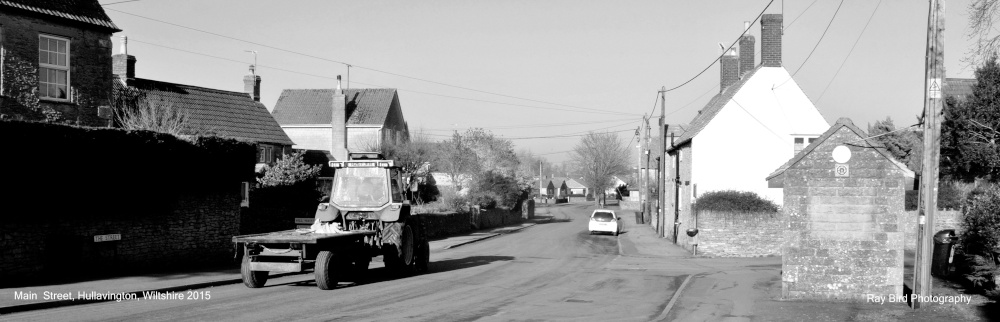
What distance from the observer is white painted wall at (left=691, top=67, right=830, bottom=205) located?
31484 mm

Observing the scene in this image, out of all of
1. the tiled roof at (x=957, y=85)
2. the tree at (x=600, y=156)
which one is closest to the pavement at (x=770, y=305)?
the tiled roof at (x=957, y=85)

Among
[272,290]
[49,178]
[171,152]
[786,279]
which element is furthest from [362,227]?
[786,279]

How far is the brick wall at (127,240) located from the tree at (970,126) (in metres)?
23.8

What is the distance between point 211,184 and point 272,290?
642 cm

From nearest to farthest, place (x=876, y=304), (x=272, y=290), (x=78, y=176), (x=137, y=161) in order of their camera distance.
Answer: (x=876, y=304) < (x=272, y=290) < (x=78, y=176) < (x=137, y=161)

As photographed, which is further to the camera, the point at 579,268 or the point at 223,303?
the point at 579,268

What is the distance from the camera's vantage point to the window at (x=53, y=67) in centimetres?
2177

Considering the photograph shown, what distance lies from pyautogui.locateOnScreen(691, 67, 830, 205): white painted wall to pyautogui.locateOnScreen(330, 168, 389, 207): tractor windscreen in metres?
16.8

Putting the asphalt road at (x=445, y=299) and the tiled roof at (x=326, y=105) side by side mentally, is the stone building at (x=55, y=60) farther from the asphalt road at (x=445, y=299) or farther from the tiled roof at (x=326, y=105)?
the tiled roof at (x=326, y=105)

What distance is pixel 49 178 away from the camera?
16.5m

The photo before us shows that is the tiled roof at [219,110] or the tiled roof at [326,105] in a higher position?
the tiled roof at [326,105]

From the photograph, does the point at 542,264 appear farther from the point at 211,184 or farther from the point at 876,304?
the point at 876,304

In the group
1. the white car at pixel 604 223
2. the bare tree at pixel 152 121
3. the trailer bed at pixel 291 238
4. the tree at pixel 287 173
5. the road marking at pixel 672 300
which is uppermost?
the bare tree at pixel 152 121

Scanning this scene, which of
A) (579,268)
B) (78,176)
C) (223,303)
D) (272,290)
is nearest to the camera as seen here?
(223,303)
